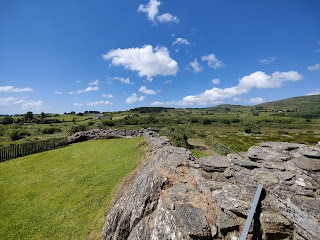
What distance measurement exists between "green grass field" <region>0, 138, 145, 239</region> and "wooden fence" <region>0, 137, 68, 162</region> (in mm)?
1523

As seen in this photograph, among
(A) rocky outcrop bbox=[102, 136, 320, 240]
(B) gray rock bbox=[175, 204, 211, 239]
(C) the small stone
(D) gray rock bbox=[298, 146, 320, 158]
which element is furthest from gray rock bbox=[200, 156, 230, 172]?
(D) gray rock bbox=[298, 146, 320, 158]

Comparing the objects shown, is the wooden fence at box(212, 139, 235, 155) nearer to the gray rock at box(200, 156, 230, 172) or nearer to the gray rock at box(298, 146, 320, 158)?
the gray rock at box(200, 156, 230, 172)

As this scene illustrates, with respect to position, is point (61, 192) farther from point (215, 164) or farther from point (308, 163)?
point (308, 163)

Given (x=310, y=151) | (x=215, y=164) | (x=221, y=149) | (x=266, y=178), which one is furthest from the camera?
(x=221, y=149)

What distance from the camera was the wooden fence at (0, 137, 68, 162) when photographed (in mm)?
20000

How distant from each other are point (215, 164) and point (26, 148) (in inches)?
887

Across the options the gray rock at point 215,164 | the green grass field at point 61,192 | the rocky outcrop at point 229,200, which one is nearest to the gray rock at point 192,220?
the rocky outcrop at point 229,200

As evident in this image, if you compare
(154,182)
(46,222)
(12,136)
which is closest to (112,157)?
(46,222)

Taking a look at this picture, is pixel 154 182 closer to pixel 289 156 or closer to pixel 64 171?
pixel 289 156

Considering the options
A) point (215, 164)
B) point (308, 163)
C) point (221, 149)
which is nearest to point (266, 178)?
point (308, 163)

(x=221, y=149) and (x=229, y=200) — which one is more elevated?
(x=229, y=200)

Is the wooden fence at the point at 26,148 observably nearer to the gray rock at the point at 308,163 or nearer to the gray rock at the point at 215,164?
the gray rock at the point at 215,164

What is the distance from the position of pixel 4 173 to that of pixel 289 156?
19.7 metres

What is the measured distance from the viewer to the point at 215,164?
24.8 ft
